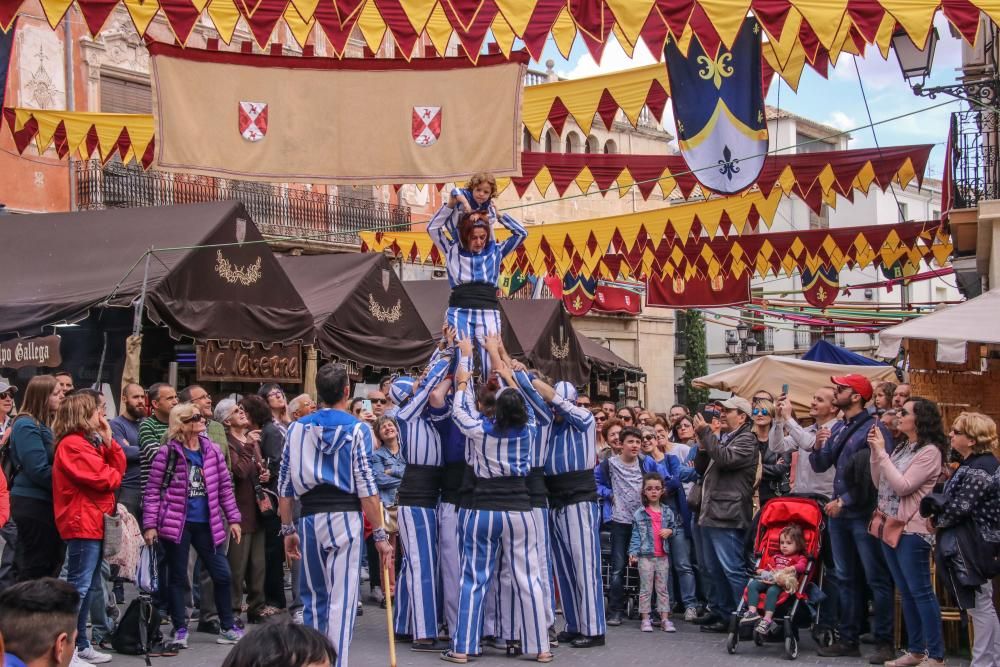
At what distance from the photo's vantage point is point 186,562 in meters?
9.41

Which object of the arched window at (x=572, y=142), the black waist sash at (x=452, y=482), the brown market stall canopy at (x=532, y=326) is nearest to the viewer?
the black waist sash at (x=452, y=482)

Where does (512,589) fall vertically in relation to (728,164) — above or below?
below

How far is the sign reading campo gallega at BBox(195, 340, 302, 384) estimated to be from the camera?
13.3 meters

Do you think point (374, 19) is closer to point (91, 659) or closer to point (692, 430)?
point (91, 659)

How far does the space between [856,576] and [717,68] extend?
4.09m

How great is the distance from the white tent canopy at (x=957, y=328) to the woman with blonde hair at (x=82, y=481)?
5.85 metres

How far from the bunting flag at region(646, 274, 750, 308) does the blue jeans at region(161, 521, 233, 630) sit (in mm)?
14012

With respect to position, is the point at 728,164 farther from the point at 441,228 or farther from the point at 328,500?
the point at 328,500

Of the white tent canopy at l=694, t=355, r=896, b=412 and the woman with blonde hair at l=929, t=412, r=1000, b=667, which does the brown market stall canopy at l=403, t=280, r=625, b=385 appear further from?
the woman with blonde hair at l=929, t=412, r=1000, b=667

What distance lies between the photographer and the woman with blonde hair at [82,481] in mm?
8297

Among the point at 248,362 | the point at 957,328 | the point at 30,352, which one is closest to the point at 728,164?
the point at 957,328

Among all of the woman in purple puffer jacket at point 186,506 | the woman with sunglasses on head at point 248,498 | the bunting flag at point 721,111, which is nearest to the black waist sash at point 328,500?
the woman in purple puffer jacket at point 186,506

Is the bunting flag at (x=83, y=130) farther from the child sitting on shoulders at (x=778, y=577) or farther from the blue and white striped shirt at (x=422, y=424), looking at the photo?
the child sitting on shoulders at (x=778, y=577)

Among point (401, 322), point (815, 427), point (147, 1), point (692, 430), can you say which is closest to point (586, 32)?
point (147, 1)
